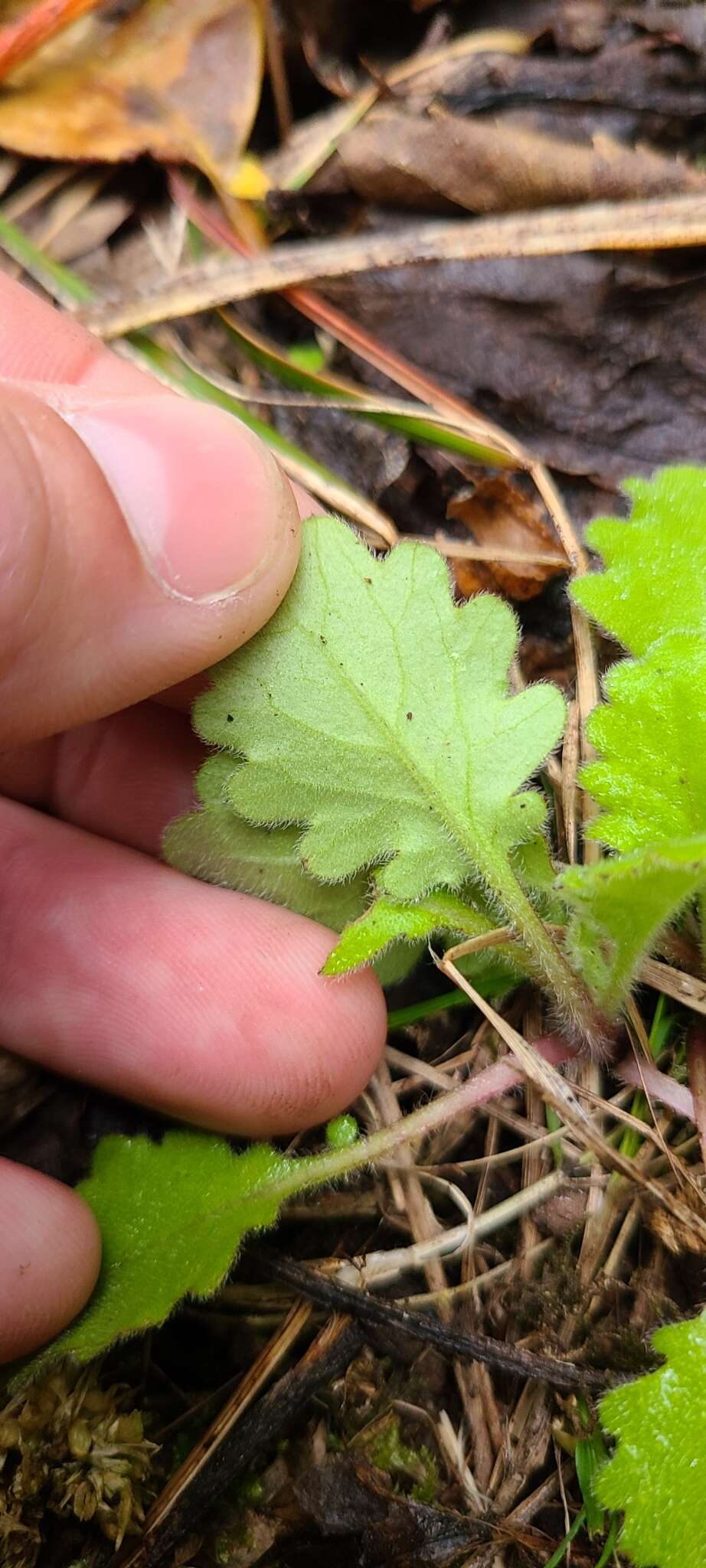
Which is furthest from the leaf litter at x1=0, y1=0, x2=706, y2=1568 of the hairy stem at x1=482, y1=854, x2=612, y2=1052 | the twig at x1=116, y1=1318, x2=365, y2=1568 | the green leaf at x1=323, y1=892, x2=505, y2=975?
the green leaf at x1=323, y1=892, x2=505, y2=975

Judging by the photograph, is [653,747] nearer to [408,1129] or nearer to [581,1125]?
[581,1125]

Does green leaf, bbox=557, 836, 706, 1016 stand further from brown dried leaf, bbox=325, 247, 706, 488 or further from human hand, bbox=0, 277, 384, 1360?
brown dried leaf, bbox=325, 247, 706, 488

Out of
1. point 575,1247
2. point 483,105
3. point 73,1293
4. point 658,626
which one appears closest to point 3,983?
point 73,1293

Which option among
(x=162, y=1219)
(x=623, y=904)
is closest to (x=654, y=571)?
(x=623, y=904)

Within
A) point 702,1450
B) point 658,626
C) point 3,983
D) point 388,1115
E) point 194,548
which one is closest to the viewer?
point 702,1450

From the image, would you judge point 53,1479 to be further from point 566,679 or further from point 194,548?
point 566,679

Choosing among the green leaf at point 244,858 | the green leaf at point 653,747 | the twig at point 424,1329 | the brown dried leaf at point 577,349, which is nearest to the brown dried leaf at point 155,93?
the brown dried leaf at point 577,349
